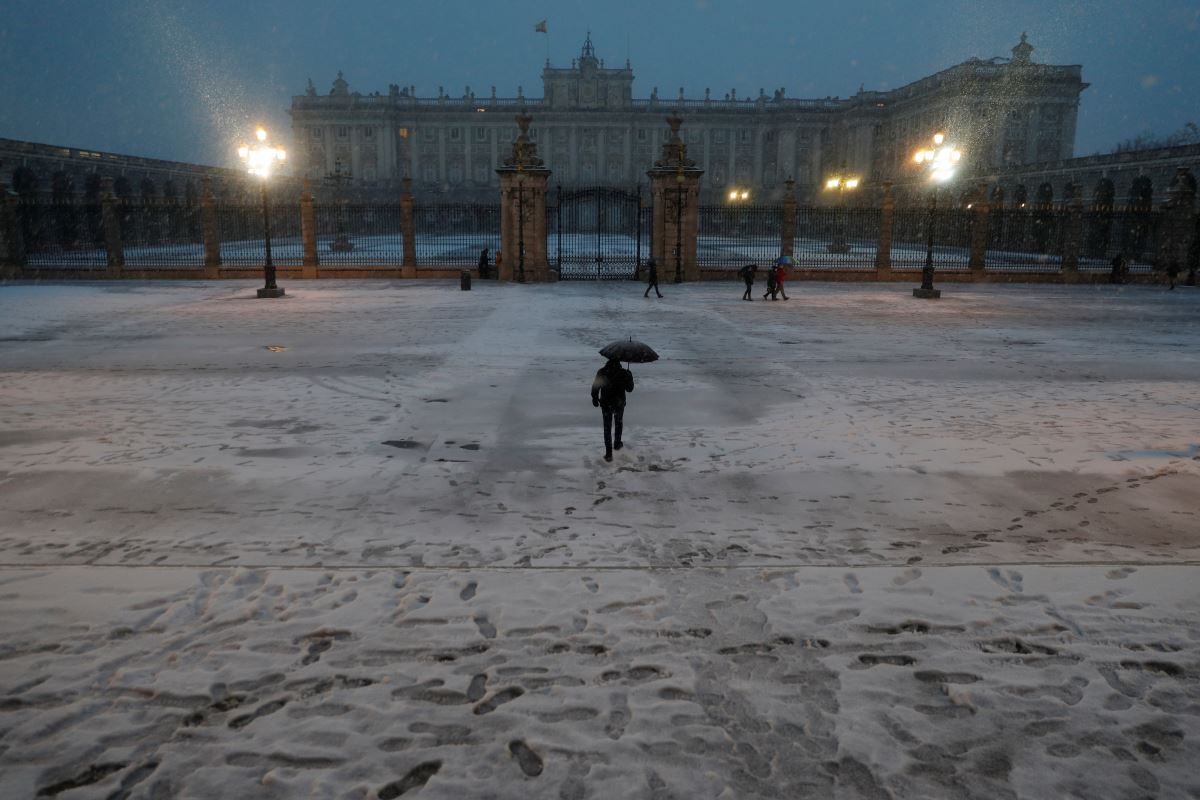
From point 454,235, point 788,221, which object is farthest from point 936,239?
point 454,235

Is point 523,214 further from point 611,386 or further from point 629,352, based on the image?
point 629,352

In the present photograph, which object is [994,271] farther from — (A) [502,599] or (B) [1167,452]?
(A) [502,599]

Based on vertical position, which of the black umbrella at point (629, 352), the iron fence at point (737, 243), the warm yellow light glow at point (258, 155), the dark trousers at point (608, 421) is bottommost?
the dark trousers at point (608, 421)

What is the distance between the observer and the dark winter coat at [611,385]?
7875 mm

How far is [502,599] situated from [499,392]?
583 cm

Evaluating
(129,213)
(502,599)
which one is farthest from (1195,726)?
(129,213)

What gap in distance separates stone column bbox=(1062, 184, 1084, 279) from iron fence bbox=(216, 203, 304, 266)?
93.5 feet

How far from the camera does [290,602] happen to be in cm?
509

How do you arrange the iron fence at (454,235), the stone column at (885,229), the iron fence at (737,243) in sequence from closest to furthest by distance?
the stone column at (885,229) → the iron fence at (737,243) → the iron fence at (454,235)

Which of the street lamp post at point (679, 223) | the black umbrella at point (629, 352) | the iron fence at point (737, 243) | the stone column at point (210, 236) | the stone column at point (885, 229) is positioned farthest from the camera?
the iron fence at point (737, 243)

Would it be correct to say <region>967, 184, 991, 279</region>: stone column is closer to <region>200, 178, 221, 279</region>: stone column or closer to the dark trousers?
the dark trousers

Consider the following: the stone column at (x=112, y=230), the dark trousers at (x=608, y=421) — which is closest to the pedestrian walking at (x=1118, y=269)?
the dark trousers at (x=608, y=421)

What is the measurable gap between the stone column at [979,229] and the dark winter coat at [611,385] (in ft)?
83.4

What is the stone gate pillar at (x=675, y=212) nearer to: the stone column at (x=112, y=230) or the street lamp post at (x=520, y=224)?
the street lamp post at (x=520, y=224)
